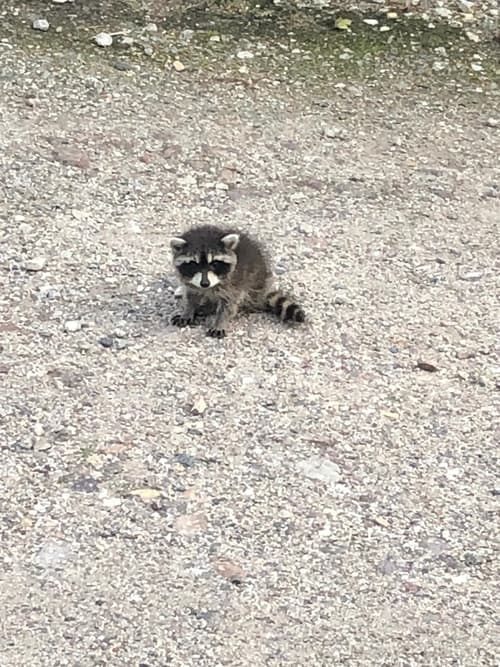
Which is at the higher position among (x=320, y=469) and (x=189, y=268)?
(x=189, y=268)

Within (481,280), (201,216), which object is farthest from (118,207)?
(481,280)

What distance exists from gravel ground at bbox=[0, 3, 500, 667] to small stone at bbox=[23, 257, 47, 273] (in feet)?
0.07

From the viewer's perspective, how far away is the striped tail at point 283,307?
6469 mm

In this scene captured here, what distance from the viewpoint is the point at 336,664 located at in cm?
444

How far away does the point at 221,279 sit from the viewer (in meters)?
6.48

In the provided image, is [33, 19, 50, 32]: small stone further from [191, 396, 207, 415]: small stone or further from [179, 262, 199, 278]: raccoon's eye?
[191, 396, 207, 415]: small stone

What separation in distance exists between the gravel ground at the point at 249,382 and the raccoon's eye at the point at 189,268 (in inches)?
11.8

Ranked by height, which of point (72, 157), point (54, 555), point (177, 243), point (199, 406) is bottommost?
point (54, 555)

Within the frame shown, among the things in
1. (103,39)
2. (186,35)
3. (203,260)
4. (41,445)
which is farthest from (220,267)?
(186,35)

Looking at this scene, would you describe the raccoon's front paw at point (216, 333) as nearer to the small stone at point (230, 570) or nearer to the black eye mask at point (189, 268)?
the black eye mask at point (189, 268)

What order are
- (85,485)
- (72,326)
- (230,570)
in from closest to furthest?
(230,570), (85,485), (72,326)

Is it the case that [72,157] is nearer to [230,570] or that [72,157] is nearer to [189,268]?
[189,268]

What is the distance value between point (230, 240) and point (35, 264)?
3.63 ft

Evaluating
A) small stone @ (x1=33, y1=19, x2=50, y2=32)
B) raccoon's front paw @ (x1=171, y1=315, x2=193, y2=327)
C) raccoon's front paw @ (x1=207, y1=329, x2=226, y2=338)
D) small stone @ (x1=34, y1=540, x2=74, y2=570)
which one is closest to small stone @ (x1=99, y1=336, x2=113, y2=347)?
raccoon's front paw @ (x1=171, y1=315, x2=193, y2=327)
